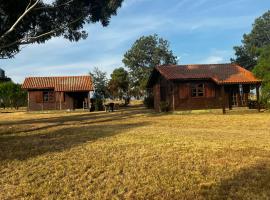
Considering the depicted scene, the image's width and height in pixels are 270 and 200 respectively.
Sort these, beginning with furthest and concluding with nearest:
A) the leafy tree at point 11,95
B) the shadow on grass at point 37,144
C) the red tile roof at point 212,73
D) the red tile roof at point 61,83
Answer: the leafy tree at point 11,95, the red tile roof at point 61,83, the red tile roof at point 212,73, the shadow on grass at point 37,144

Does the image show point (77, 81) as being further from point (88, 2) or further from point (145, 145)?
point (145, 145)

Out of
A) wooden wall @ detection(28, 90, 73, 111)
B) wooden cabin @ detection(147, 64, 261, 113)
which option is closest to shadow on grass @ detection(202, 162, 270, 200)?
wooden cabin @ detection(147, 64, 261, 113)

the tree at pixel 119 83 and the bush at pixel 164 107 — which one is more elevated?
the tree at pixel 119 83

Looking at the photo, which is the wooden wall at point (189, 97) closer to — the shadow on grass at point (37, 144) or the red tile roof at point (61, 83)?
the red tile roof at point (61, 83)

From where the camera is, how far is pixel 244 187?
9047 mm

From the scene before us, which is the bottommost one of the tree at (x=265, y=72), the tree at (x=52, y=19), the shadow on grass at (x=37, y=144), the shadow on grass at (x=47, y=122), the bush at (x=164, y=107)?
the shadow on grass at (x=37, y=144)

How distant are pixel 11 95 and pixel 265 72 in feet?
147

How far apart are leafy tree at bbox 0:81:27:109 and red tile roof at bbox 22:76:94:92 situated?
1541 centimetres

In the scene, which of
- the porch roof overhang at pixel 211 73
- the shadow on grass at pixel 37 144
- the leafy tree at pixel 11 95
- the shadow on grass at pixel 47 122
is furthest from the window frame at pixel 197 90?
the leafy tree at pixel 11 95

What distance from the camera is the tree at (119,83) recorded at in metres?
77.1

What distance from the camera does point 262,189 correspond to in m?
8.86

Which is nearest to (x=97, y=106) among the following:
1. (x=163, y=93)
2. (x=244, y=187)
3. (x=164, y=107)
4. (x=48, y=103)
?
(x=48, y=103)

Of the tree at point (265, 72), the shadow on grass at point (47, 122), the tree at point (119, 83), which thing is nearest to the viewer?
the shadow on grass at point (47, 122)

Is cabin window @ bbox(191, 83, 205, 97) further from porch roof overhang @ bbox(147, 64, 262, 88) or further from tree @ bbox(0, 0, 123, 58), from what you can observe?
tree @ bbox(0, 0, 123, 58)
